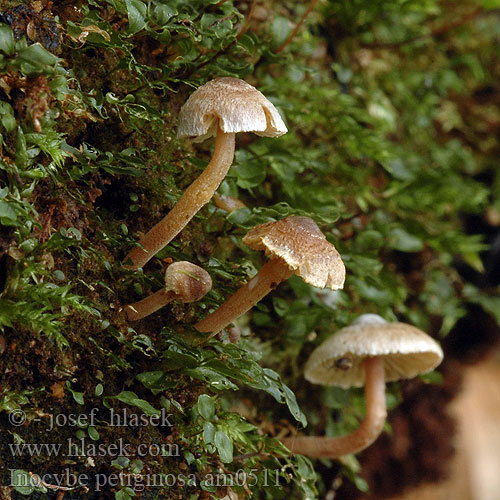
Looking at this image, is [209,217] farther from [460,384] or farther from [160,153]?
[460,384]

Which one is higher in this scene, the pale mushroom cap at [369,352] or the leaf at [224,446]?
the pale mushroom cap at [369,352]

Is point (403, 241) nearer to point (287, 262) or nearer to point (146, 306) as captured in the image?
point (287, 262)

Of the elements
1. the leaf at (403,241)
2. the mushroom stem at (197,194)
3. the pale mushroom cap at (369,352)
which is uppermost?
the leaf at (403,241)

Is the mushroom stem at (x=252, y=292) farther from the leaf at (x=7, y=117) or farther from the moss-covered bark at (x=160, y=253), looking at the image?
the leaf at (x=7, y=117)

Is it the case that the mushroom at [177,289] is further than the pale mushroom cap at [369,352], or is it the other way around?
the pale mushroom cap at [369,352]

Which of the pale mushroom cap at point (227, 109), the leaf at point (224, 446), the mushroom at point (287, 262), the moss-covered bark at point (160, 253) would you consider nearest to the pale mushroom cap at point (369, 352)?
the moss-covered bark at point (160, 253)

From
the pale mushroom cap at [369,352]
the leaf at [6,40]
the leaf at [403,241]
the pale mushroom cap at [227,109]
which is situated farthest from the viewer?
the leaf at [403,241]
